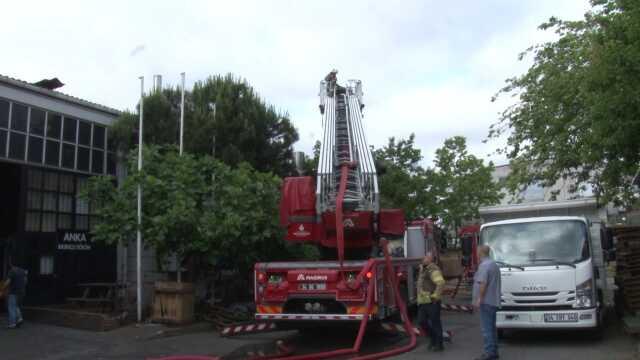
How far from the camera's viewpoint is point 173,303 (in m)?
14.9

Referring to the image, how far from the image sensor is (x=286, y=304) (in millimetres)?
11492

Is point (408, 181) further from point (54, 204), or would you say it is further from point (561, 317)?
point (561, 317)

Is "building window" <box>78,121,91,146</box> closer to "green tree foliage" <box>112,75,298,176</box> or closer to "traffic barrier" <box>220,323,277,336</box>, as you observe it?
"green tree foliage" <box>112,75,298,176</box>

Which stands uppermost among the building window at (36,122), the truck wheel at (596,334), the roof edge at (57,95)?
the roof edge at (57,95)

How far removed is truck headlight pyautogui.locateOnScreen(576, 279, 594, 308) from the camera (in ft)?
34.7

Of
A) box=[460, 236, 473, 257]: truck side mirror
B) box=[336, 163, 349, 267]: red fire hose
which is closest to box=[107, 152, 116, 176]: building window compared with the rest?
box=[336, 163, 349, 267]: red fire hose

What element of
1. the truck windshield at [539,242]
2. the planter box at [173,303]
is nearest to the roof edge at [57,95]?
the planter box at [173,303]

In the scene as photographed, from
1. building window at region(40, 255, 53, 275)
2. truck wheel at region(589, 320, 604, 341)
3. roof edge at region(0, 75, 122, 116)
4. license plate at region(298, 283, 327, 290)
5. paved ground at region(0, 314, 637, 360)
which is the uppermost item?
roof edge at region(0, 75, 122, 116)

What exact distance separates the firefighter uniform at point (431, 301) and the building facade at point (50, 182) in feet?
33.2

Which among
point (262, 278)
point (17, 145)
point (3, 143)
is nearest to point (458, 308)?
point (262, 278)

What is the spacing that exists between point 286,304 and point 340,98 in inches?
230

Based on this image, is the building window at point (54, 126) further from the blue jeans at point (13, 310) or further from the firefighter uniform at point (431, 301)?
the firefighter uniform at point (431, 301)

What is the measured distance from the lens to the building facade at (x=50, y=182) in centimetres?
1702

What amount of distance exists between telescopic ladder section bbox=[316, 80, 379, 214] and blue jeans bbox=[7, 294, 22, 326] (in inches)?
303
